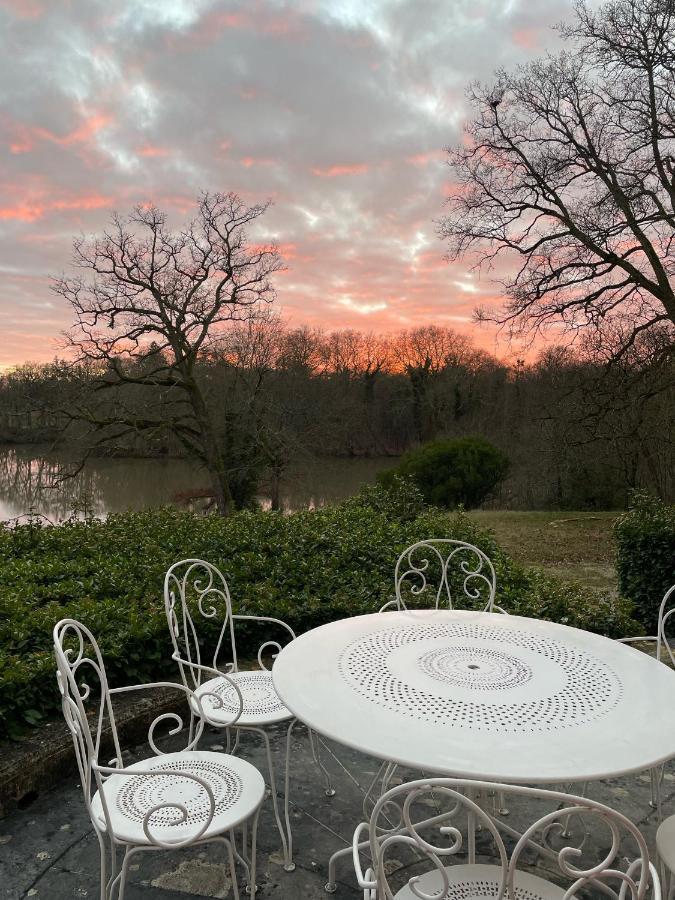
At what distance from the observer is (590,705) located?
1.78m

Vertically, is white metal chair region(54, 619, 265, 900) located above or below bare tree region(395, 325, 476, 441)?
below

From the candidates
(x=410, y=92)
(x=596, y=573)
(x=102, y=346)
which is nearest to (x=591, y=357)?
(x=596, y=573)

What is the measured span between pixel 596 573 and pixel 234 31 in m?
8.64

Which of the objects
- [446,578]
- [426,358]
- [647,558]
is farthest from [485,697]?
[426,358]

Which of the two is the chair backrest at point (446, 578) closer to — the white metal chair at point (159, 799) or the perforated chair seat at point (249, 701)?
the perforated chair seat at point (249, 701)

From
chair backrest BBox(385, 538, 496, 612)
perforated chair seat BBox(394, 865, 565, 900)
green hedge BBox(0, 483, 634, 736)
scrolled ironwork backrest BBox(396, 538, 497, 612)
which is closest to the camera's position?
perforated chair seat BBox(394, 865, 565, 900)

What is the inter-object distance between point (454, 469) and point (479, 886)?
49.7ft

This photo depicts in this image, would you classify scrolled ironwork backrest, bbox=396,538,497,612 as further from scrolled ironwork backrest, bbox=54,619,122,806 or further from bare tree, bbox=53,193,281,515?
bare tree, bbox=53,193,281,515

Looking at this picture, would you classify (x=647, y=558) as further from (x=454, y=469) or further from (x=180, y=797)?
(x=454, y=469)

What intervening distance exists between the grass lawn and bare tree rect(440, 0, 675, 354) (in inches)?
148

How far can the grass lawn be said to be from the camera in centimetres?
945

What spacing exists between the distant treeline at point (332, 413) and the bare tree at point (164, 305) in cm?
18

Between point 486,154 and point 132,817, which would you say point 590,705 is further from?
point 486,154

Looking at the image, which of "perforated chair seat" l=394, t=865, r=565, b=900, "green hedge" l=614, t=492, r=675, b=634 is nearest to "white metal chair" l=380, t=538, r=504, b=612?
"green hedge" l=614, t=492, r=675, b=634
